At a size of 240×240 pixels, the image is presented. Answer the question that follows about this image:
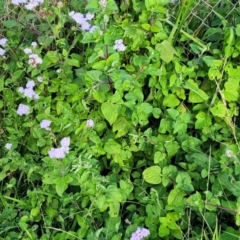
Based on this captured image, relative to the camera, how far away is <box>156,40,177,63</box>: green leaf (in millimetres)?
1896

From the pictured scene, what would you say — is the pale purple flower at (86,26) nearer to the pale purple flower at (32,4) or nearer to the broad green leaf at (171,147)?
the pale purple flower at (32,4)

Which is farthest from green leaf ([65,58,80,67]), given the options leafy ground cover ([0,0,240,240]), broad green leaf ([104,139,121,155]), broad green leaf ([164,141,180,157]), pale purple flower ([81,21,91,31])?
broad green leaf ([164,141,180,157])

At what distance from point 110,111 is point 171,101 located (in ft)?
0.76

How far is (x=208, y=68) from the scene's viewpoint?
195 cm

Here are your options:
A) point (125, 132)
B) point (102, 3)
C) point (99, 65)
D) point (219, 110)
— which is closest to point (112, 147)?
point (125, 132)

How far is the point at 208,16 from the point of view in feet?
7.03

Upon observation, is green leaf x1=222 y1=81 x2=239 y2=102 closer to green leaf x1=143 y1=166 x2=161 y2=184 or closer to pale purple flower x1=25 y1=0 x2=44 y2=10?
green leaf x1=143 y1=166 x2=161 y2=184

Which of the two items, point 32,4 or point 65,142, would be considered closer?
point 65,142

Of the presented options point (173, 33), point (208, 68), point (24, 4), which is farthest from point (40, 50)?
point (208, 68)

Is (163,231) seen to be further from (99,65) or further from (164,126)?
(99,65)

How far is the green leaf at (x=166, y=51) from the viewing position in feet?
6.22

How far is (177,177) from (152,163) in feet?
0.61

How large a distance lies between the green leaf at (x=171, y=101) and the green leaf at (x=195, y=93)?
0.17 feet

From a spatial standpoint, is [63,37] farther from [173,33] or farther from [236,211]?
[236,211]
